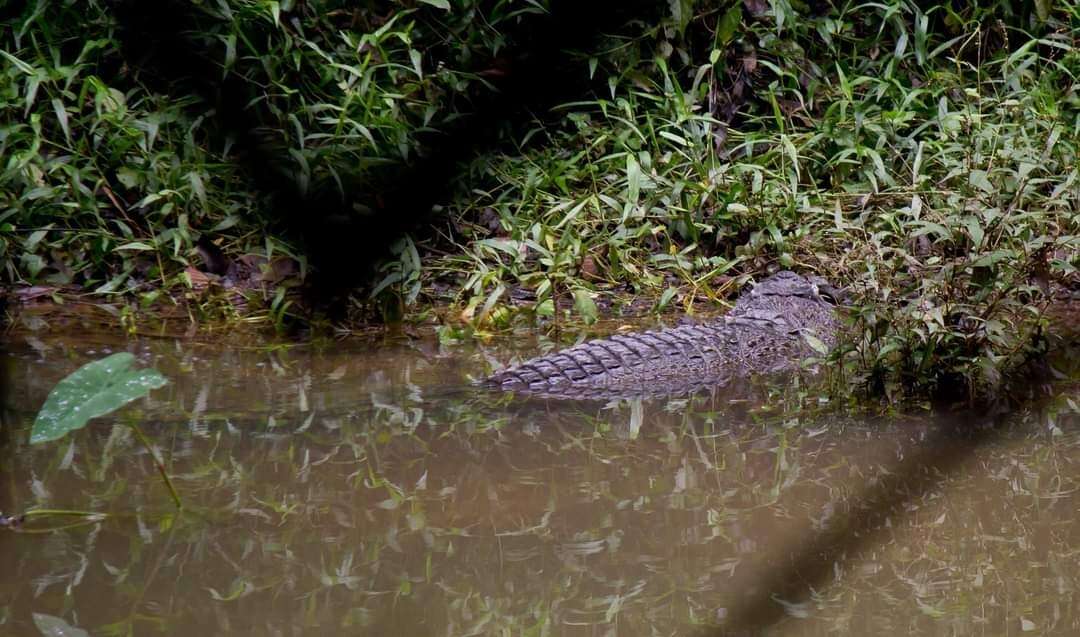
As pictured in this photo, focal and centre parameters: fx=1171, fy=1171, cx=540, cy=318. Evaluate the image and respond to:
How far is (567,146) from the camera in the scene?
17.8ft

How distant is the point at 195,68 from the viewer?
190 centimetres

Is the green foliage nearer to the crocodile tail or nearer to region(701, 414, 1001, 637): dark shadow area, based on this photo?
region(701, 414, 1001, 637): dark shadow area

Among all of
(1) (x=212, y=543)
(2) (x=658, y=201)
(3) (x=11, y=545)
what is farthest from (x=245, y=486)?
(2) (x=658, y=201)

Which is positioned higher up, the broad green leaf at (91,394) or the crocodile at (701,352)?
the broad green leaf at (91,394)

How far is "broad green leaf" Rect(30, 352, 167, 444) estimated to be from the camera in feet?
7.57

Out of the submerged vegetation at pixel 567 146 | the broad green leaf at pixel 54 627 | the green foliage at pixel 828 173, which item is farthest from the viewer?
the submerged vegetation at pixel 567 146

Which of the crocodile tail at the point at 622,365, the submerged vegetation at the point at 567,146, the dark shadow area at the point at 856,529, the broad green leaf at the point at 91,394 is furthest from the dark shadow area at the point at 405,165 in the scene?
the submerged vegetation at the point at 567,146

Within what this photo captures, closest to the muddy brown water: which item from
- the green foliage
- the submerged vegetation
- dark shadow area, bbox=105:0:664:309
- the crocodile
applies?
the crocodile

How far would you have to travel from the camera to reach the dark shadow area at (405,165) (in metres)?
1.46

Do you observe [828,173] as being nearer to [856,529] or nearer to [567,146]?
[567,146]

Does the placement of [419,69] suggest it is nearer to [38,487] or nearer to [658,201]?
[658,201]

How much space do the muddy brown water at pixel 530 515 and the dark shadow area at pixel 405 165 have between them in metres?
0.68

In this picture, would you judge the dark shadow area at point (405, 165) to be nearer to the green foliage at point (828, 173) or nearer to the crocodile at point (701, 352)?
the crocodile at point (701, 352)

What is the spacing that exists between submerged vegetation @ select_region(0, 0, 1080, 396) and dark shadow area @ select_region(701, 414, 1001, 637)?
851mm
